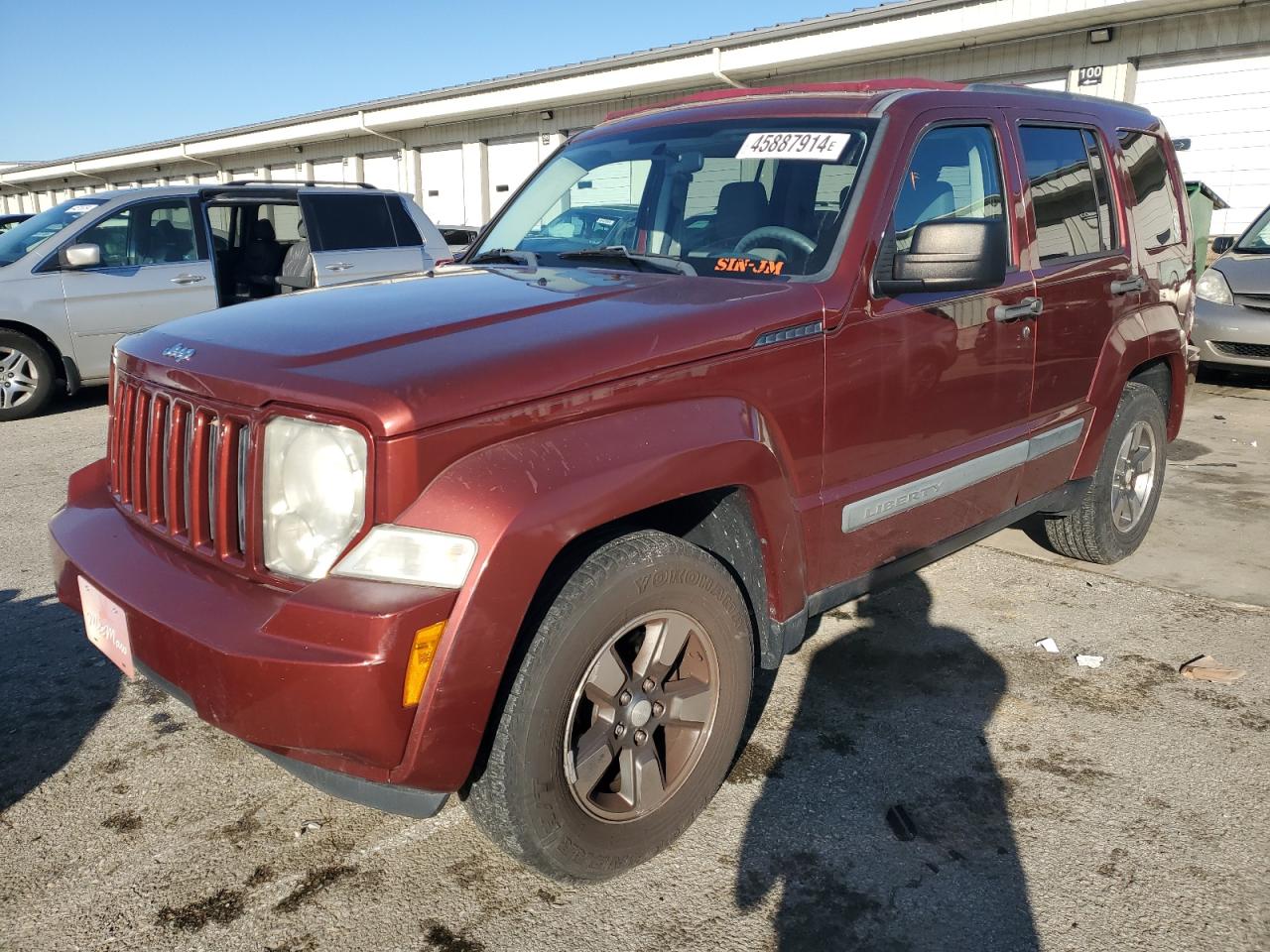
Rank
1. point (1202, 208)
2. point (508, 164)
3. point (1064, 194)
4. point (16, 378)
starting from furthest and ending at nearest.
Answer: point (508, 164) → point (1202, 208) → point (16, 378) → point (1064, 194)

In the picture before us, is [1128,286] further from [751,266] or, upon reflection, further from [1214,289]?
[1214,289]

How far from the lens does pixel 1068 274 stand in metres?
3.84

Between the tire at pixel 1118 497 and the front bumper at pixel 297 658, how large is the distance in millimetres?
3467

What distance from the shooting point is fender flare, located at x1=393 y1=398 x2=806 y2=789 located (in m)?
2.04

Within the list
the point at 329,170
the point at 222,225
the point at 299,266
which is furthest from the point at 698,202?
the point at 329,170

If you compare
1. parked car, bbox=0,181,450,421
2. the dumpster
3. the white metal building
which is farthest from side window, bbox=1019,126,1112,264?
the white metal building

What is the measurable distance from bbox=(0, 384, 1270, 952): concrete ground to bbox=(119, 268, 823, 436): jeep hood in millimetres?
1227

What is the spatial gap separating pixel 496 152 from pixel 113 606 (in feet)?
67.7

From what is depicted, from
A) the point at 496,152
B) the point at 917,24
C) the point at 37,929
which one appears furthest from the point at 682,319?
the point at 496,152

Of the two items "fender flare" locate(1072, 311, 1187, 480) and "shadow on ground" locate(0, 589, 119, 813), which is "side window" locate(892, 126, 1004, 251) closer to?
"fender flare" locate(1072, 311, 1187, 480)

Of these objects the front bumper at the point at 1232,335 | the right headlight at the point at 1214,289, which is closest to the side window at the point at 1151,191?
the front bumper at the point at 1232,335

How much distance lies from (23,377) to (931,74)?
12211mm

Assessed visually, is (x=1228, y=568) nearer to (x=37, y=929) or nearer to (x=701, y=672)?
(x=701, y=672)

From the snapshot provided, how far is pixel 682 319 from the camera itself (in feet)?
8.32
